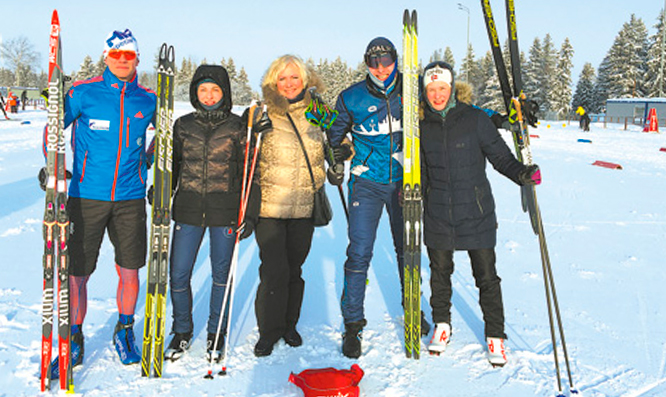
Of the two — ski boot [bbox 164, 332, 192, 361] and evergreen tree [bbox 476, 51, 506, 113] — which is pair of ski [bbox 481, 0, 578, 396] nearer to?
ski boot [bbox 164, 332, 192, 361]

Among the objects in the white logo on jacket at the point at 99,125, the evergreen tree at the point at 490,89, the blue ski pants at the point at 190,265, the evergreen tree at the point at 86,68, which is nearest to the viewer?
the white logo on jacket at the point at 99,125

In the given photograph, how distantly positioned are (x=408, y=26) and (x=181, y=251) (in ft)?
7.01

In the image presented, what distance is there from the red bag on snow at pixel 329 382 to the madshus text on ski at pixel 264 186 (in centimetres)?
45

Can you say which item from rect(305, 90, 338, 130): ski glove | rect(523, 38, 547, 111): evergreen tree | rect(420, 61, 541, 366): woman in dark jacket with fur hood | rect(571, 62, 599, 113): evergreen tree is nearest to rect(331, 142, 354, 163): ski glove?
rect(305, 90, 338, 130): ski glove

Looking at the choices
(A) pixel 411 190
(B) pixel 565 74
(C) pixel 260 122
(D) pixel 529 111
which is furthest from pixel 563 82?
(C) pixel 260 122

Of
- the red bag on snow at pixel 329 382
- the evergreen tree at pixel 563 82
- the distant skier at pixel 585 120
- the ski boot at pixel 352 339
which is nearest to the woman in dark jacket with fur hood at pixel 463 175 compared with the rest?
the ski boot at pixel 352 339

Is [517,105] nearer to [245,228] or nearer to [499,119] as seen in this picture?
[499,119]

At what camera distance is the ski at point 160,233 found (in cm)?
292

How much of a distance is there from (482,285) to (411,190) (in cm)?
80

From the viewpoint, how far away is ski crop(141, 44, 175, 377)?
292 centimetres

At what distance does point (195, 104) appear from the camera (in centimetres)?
302

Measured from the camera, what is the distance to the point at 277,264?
322 cm

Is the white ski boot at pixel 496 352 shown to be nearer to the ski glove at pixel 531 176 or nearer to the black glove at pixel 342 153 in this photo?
the ski glove at pixel 531 176

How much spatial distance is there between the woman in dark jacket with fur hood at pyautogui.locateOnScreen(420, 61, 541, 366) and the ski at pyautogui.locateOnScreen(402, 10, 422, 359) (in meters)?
0.10
